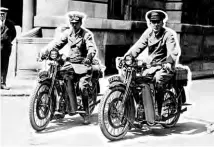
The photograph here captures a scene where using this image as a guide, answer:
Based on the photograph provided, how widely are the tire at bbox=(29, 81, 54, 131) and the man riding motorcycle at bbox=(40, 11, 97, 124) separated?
359 millimetres

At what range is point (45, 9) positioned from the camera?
14.2 meters

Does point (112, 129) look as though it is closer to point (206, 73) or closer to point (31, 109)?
point (31, 109)

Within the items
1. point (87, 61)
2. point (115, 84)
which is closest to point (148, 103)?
point (115, 84)

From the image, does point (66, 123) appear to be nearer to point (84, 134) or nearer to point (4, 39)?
point (84, 134)

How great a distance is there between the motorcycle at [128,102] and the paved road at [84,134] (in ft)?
0.66

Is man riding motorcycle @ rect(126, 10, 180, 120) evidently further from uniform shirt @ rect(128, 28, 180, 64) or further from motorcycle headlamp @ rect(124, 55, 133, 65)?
motorcycle headlamp @ rect(124, 55, 133, 65)

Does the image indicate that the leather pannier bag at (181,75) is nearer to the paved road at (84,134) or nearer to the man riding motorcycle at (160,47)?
the man riding motorcycle at (160,47)

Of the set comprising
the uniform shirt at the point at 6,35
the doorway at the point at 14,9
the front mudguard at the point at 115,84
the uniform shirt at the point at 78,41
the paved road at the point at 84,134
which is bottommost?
the paved road at the point at 84,134

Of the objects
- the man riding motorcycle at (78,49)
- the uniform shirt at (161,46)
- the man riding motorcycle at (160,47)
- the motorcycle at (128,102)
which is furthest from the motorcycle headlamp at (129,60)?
the man riding motorcycle at (78,49)

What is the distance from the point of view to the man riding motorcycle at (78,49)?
6.94m

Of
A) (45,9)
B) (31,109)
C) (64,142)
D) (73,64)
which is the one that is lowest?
(64,142)

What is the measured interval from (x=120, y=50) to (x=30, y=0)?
11.4ft

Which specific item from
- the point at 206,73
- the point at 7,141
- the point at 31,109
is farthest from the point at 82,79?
the point at 206,73

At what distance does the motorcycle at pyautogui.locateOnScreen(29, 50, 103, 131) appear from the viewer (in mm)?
6551
